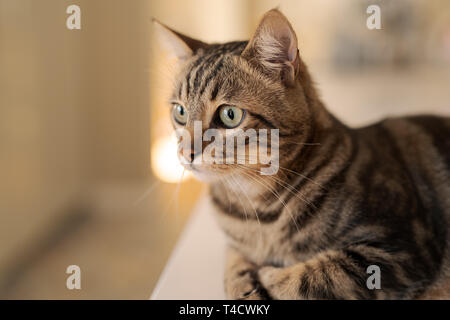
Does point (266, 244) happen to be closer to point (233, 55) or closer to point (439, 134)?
point (233, 55)

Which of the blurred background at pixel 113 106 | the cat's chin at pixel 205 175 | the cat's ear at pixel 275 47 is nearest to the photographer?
the cat's ear at pixel 275 47

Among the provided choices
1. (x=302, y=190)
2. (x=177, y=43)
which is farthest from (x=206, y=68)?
(x=302, y=190)

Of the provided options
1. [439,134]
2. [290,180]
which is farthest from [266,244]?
[439,134]

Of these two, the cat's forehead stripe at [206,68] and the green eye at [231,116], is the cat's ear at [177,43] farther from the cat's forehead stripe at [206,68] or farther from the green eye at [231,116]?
the green eye at [231,116]

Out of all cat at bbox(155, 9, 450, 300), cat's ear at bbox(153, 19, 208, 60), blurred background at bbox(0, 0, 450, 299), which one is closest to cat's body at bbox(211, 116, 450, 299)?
cat at bbox(155, 9, 450, 300)

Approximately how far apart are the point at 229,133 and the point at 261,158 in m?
0.06

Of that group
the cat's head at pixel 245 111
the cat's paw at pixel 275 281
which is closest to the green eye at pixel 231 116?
the cat's head at pixel 245 111

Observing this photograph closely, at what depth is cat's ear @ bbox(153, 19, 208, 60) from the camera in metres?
0.72

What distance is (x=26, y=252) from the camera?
80.0 inches

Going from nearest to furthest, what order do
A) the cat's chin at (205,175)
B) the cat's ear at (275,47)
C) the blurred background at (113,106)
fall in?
1. the cat's ear at (275,47)
2. the cat's chin at (205,175)
3. the blurred background at (113,106)

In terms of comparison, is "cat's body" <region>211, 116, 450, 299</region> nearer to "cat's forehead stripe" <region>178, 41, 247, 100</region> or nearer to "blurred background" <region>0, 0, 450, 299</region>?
"cat's forehead stripe" <region>178, 41, 247, 100</region>

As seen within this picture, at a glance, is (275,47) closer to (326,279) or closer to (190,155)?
(190,155)

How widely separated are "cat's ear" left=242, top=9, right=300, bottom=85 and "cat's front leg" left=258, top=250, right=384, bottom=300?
0.91ft

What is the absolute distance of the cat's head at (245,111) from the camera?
2.10 ft
